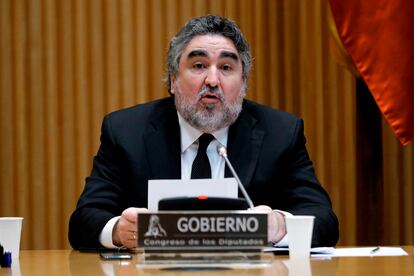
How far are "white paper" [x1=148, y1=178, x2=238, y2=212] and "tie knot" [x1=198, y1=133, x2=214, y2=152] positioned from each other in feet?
2.58

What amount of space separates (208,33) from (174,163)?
55cm

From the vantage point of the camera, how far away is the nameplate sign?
2.16m

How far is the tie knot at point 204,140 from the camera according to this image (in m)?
3.40

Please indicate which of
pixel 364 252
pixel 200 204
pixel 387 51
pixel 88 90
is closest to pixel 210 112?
pixel 364 252

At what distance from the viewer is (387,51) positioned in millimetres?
4156

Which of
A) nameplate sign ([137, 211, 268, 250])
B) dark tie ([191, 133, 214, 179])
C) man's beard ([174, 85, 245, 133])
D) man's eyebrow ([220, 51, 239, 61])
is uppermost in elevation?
man's eyebrow ([220, 51, 239, 61])

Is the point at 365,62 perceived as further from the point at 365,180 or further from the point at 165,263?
the point at 165,263

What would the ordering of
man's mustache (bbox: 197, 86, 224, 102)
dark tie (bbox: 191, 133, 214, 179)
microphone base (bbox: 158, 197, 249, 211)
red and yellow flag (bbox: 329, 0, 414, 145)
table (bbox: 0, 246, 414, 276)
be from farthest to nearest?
red and yellow flag (bbox: 329, 0, 414, 145)
man's mustache (bbox: 197, 86, 224, 102)
dark tie (bbox: 191, 133, 214, 179)
microphone base (bbox: 158, 197, 249, 211)
table (bbox: 0, 246, 414, 276)

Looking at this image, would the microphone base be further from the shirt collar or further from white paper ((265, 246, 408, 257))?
the shirt collar

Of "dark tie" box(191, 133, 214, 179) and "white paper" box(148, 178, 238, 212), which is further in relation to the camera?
"dark tie" box(191, 133, 214, 179)

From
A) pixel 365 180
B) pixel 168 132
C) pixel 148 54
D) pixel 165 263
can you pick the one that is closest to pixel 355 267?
pixel 165 263

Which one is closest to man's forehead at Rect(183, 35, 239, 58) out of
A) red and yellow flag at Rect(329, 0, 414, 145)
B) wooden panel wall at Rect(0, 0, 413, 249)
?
red and yellow flag at Rect(329, 0, 414, 145)

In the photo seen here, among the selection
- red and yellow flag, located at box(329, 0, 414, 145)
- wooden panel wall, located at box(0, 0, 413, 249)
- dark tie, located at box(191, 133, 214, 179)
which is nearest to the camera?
dark tie, located at box(191, 133, 214, 179)

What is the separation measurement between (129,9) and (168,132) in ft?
4.79
